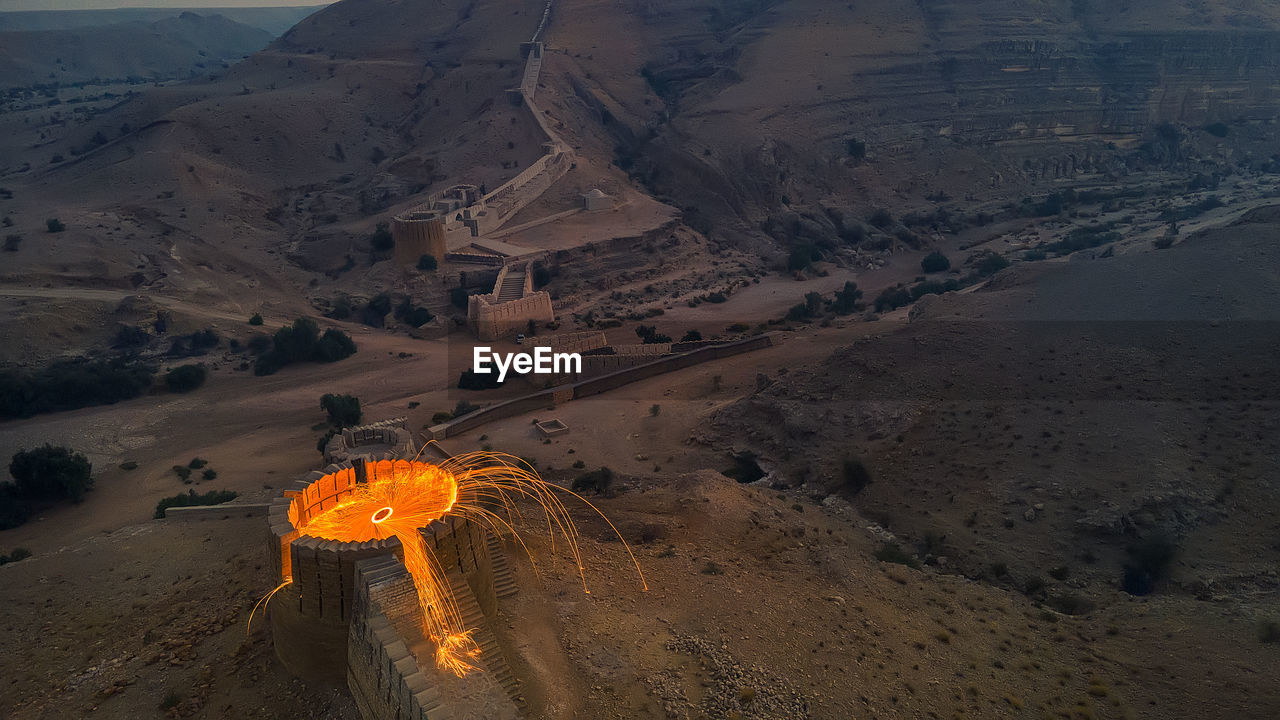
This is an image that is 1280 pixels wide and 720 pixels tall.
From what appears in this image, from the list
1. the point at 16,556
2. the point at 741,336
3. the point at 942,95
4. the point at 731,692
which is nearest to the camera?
the point at 731,692

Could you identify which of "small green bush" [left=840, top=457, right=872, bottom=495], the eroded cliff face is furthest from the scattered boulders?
the eroded cliff face

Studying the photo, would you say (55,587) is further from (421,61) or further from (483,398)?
(421,61)

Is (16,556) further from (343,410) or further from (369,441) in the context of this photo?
(343,410)

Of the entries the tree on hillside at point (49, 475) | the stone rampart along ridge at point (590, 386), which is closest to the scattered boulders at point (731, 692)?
the stone rampart along ridge at point (590, 386)

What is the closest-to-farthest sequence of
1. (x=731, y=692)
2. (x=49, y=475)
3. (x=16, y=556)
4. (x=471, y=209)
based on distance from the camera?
(x=731, y=692) → (x=16, y=556) → (x=49, y=475) → (x=471, y=209)

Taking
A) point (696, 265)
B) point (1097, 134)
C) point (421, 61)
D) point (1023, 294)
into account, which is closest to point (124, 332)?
point (696, 265)

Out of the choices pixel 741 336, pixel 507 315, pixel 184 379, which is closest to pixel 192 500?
pixel 184 379
